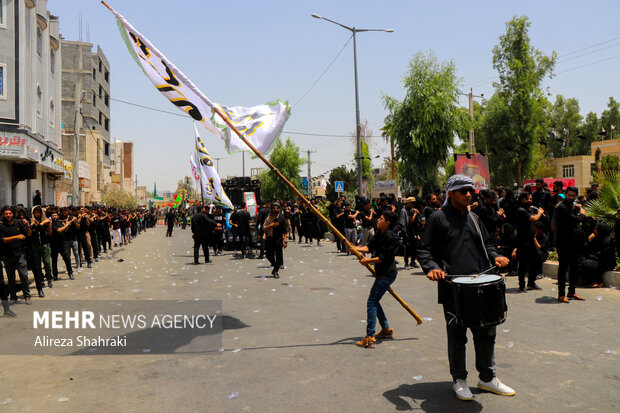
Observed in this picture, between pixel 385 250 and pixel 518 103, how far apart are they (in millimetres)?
→ 36110

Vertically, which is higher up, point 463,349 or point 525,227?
point 525,227

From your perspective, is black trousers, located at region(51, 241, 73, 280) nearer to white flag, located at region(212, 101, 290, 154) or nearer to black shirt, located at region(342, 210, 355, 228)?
white flag, located at region(212, 101, 290, 154)

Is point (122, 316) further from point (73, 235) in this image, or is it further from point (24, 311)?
point (73, 235)

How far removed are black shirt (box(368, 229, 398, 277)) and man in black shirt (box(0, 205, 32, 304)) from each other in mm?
6607

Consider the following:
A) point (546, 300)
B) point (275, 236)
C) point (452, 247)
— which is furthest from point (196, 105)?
point (546, 300)

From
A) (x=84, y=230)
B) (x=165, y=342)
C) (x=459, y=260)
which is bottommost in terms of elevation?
(x=165, y=342)

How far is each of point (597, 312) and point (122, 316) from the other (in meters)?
7.53

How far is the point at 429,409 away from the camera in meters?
4.42

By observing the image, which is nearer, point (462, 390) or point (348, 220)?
point (462, 390)

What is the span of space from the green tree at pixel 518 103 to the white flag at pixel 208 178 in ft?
86.8

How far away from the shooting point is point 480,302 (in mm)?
4434

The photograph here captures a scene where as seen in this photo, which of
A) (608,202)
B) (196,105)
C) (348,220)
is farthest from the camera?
(348,220)

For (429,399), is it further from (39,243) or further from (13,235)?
(39,243)

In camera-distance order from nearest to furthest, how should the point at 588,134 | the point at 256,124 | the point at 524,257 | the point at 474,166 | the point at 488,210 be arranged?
the point at 256,124, the point at 524,257, the point at 488,210, the point at 474,166, the point at 588,134
